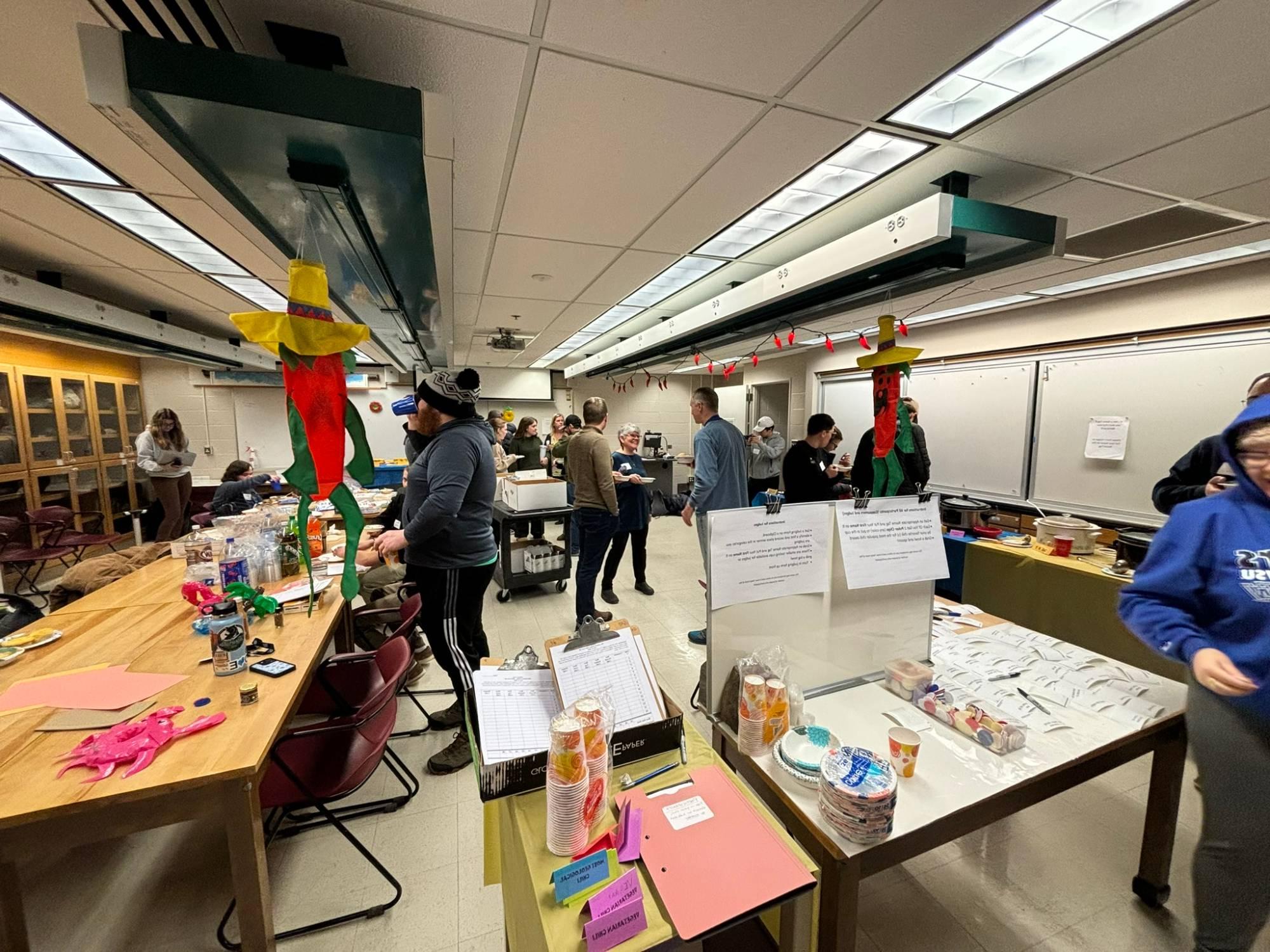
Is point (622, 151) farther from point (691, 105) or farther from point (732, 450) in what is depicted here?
point (732, 450)

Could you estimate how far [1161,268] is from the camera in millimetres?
3268

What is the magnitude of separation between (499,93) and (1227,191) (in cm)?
298

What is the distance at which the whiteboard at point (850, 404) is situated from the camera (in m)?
6.05

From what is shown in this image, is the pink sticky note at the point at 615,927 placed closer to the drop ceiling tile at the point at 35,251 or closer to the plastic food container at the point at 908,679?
the plastic food container at the point at 908,679

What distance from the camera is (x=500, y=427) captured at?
6438 millimetres

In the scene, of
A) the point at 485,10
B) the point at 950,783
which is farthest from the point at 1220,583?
the point at 485,10

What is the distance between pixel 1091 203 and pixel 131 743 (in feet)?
12.9

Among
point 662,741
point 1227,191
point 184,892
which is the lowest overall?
point 184,892

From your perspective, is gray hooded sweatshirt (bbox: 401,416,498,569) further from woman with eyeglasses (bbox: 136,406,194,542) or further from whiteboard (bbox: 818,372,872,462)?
whiteboard (bbox: 818,372,872,462)

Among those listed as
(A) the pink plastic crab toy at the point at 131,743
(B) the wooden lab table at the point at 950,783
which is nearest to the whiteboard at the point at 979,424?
(B) the wooden lab table at the point at 950,783

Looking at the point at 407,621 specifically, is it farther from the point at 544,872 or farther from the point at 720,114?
the point at 720,114

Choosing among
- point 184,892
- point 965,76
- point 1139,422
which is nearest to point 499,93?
point 965,76

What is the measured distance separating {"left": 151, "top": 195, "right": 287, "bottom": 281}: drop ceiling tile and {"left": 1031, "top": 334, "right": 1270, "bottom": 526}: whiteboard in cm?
600

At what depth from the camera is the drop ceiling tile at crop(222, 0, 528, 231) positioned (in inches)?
47.6
